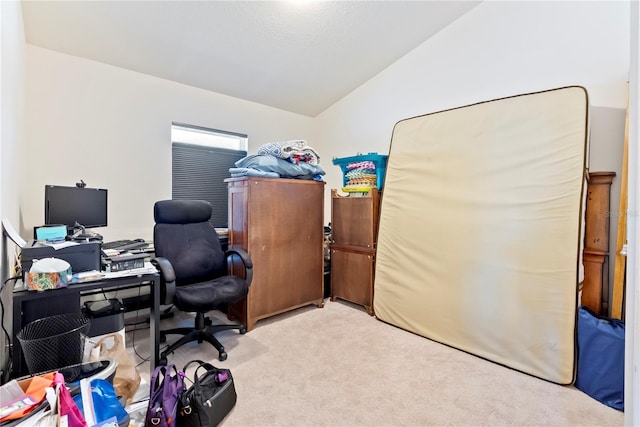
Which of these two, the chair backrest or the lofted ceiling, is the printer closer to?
the chair backrest

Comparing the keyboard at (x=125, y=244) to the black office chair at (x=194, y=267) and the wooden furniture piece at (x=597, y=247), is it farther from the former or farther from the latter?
the wooden furniture piece at (x=597, y=247)

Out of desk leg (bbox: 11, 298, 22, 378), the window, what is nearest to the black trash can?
desk leg (bbox: 11, 298, 22, 378)

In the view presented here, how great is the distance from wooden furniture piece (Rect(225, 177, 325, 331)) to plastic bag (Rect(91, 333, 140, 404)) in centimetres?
116

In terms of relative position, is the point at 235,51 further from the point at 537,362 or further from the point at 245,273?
the point at 537,362

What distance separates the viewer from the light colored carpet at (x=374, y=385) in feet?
5.47

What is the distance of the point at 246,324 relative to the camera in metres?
2.72

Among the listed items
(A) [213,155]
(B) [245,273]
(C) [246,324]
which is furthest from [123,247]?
(A) [213,155]

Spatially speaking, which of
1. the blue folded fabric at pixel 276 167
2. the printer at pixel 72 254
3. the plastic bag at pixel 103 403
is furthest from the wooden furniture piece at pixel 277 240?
the plastic bag at pixel 103 403

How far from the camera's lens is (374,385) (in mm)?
1946

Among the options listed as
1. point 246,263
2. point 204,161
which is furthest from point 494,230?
point 204,161

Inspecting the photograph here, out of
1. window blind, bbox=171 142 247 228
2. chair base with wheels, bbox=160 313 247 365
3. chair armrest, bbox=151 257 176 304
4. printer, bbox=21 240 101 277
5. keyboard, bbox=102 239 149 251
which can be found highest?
window blind, bbox=171 142 247 228

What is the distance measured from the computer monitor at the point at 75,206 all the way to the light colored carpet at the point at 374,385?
103cm

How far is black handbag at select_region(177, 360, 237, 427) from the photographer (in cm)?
147

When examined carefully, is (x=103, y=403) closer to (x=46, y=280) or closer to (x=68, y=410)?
(x=68, y=410)
